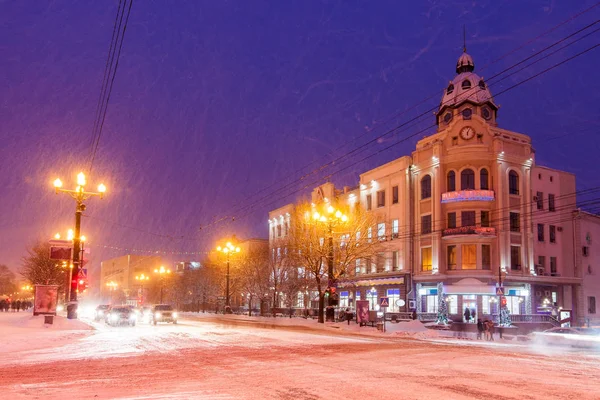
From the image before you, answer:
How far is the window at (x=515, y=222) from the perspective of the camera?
54.3 metres

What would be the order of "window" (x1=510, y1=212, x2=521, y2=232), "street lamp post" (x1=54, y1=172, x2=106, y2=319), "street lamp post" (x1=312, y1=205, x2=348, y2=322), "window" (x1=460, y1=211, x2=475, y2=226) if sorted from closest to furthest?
"street lamp post" (x1=54, y1=172, x2=106, y2=319)
"street lamp post" (x1=312, y1=205, x2=348, y2=322)
"window" (x1=460, y1=211, x2=475, y2=226)
"window" (x1=510, y1=212, x2=521, y2=232)

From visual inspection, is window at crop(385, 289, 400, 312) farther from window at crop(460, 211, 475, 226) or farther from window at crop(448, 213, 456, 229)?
window at crop(460, 211, 475, 226)

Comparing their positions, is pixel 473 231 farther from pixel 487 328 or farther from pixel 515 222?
pixel 487 328

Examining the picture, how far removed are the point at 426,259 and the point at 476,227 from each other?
6372 millimetres

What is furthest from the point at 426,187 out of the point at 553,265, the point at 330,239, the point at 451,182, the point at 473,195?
the point at 330,239

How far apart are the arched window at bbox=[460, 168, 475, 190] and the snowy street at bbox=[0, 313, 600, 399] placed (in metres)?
35.0

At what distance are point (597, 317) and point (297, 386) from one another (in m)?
57.0

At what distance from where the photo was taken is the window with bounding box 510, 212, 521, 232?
54306mm

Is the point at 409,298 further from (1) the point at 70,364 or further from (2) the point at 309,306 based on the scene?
(1) the point at 70,364

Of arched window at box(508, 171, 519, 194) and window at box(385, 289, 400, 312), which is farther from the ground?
arched window at box(508, 171, 519, 194)

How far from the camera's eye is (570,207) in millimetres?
59719

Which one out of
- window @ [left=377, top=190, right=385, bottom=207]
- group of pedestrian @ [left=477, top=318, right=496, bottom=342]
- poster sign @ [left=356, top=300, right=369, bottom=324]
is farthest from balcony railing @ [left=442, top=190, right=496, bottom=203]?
group of pedestrian @ [left=477, top=318, right=496, bottom=342]

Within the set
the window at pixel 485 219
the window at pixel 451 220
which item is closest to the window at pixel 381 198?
the window at pixel 451 220

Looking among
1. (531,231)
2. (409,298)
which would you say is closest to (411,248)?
(409,298)
